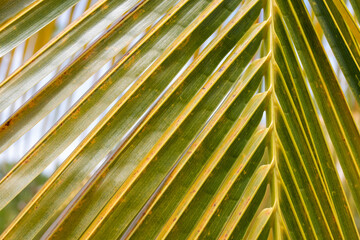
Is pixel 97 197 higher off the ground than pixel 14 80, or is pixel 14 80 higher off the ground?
pixel 14 80

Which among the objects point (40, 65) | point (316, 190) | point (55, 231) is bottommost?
point (316, 190)

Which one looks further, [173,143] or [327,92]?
[327,92]

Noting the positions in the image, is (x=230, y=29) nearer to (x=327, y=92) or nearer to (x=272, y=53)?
(x=272, y=53)

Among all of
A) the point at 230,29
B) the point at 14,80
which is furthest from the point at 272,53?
the point at 14,80

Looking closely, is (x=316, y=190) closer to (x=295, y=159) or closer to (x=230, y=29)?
(x=295, y=159)

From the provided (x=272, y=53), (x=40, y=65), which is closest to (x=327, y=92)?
(x=272, y=53)

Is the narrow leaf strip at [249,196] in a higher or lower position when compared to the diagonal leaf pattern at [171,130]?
lower

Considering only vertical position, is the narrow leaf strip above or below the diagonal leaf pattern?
below
